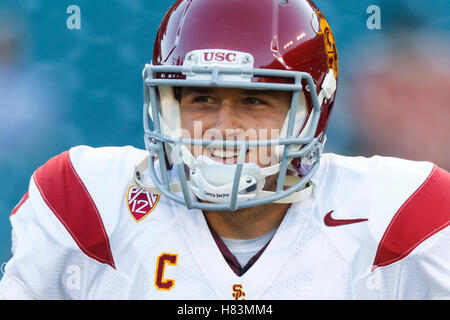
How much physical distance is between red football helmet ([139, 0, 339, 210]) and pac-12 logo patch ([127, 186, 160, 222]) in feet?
0.26

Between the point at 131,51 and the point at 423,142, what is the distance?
1243 millimetres

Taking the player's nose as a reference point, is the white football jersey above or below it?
below

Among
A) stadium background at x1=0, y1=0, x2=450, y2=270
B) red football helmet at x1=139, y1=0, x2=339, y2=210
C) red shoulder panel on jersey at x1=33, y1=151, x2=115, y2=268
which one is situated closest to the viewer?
red football helmet at x1=139, y1=0, x2=339, y2=210

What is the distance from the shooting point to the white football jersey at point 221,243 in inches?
51.1

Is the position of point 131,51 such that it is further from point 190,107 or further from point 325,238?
point 325,238

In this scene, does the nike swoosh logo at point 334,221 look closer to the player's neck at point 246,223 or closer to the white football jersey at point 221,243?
the white football jersey at point 221,243

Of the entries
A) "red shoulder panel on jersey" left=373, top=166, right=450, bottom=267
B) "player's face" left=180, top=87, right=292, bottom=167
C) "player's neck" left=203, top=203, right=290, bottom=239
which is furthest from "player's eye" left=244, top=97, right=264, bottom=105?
"red shoulder panel on jersey" left=373, top=166, right=450, bottom=267

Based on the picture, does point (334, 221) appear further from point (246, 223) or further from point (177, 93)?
point (177, 93)

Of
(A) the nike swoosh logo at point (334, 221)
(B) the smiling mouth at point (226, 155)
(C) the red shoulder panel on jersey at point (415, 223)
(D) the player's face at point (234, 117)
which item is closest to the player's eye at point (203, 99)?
(D) the player's face at point (234, 117)

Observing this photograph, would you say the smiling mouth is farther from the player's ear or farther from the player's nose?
the player's ear

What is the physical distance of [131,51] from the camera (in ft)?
8.35

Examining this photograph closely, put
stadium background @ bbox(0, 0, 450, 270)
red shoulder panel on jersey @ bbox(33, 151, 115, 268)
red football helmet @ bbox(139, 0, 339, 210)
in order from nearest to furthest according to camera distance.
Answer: red football helmet @ bbox(139, 0, 339, 210) < red shoulder panel on jersey @ bbox(33, 151, 115, 268) < stadium background @ bbox(0, 0, 450, 270)

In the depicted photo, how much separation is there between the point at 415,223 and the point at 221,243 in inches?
16.2

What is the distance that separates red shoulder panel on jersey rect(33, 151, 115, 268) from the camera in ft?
4.48
